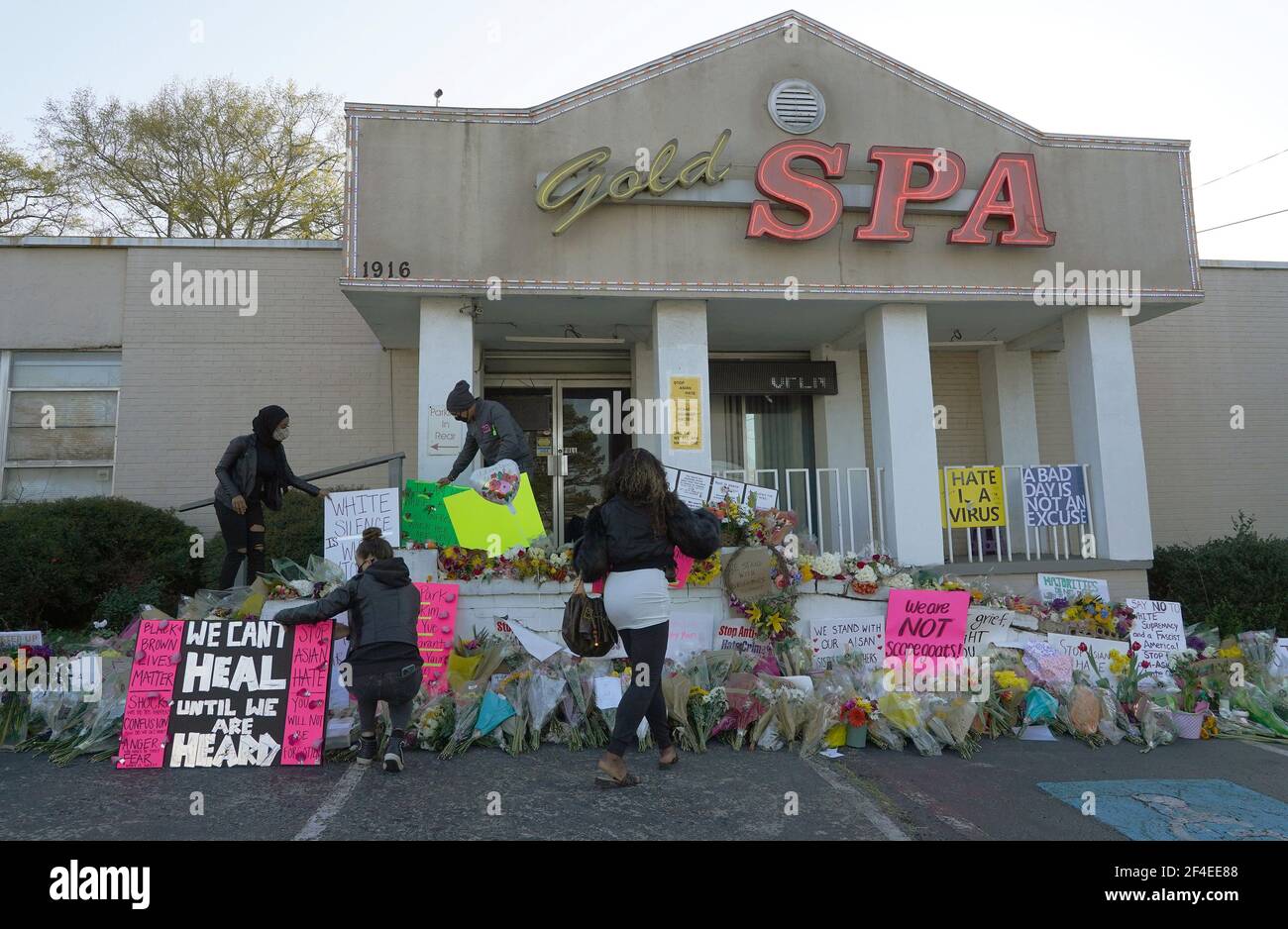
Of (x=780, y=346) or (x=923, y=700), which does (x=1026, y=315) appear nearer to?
(x=780, y=346)

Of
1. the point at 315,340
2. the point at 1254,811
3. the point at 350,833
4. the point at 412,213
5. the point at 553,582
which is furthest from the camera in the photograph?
the point at 315,340

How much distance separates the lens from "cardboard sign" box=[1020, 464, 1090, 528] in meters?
8.81

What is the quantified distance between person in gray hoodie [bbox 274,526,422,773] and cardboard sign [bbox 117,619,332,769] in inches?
10.3

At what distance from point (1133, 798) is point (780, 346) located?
696 centimetres

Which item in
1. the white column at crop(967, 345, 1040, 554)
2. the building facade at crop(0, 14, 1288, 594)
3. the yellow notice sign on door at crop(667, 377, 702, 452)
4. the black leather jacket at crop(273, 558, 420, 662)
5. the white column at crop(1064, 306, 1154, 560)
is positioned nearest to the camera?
the black leather jacket at crop(273, 558, 420, 662)

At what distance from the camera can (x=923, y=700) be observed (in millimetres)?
5438

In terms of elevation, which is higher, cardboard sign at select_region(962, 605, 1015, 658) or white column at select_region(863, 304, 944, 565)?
white column at select_region(863, 304, 944, 565)

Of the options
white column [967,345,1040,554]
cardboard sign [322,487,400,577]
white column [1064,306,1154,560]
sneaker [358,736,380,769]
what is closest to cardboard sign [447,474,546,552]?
cardboard sign [322,487,400,577]

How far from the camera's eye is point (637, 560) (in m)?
4.29

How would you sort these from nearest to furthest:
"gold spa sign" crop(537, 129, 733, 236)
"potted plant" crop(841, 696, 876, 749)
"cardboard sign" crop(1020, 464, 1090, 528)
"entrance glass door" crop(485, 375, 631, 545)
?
"potted plant" crop(841, 696, 876, 749)
"gold spa sign" crop(537, 129, 733, 236)
"cardboard sign" crop(1020, 464, 1090, 528)
"entrance glass door" crop(485, 375, 631, 545)

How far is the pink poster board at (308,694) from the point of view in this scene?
473 centimetres

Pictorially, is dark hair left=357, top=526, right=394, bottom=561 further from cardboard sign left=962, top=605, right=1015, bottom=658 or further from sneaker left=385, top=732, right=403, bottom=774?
cardboard sign left=962, top=605, right=1015, bottom=658

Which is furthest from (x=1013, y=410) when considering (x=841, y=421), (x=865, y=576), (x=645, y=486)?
(x=645, y=486)

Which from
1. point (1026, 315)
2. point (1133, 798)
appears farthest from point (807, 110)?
point (1133, 798)
